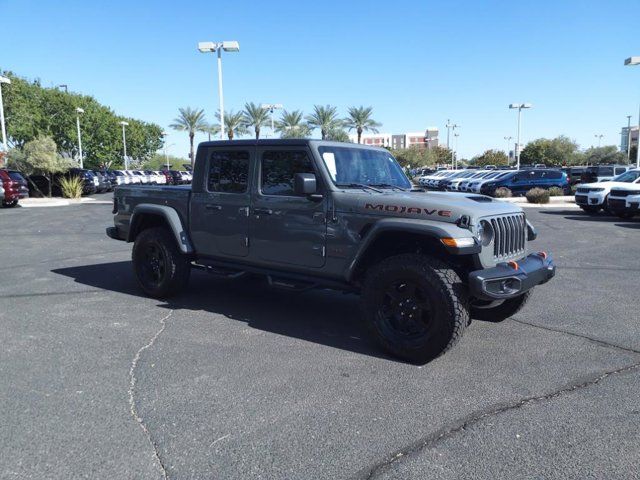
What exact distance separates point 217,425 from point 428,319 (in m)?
1.97

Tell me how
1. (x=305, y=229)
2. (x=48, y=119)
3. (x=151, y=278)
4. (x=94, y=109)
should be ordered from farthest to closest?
1. (x=94, y=109)
2. (x=48, y=119)
3. (x=151, y=278)
4. (x=305, y=229)

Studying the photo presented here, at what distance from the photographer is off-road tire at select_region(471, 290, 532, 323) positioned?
5.14 metres

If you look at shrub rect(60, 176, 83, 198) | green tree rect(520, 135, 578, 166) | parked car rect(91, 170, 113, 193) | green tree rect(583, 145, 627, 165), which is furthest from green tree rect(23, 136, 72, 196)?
green tree rect(583, 145, 627, 165)

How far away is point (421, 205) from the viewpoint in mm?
4273

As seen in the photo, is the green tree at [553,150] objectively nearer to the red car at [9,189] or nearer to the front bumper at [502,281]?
the red car at [9,189]

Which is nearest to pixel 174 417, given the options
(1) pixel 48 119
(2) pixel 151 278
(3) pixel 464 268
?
(3) pixel 464 268

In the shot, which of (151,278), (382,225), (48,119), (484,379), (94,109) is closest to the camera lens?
(484,379)

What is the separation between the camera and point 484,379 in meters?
3.96

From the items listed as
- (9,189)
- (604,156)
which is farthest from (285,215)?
(604,156)

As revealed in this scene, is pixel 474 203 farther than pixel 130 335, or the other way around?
pixel 130 335

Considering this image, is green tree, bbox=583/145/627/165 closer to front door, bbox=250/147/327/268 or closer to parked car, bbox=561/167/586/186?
parked car, bbox=561/167/586/186

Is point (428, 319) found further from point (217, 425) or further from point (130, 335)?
point (130, 335)

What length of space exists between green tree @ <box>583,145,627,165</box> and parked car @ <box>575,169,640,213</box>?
78.4 m

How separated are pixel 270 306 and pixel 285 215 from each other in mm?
1493
